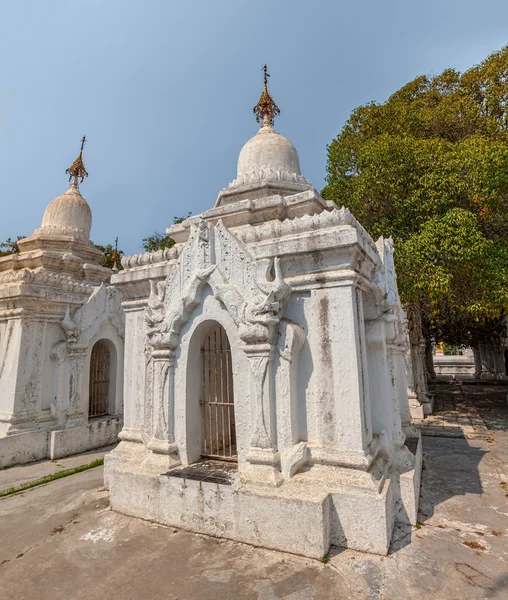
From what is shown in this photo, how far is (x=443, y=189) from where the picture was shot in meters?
10.7

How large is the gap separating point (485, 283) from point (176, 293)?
836 cm

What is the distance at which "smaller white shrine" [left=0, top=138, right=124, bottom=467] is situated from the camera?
357 inches

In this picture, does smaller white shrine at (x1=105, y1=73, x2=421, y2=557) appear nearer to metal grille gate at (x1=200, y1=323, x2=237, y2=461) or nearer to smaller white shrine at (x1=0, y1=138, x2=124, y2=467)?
metal grille gate at (x1=200, y1=323, x2=237, y2=461)

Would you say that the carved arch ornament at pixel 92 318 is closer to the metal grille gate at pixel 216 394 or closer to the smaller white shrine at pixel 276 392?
the smaller white shrine at pixel 276 392

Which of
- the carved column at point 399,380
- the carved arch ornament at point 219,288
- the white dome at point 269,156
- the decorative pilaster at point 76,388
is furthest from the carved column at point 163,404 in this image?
the decorative pilaster at point 76,388

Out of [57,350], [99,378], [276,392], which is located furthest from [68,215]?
[276,392]

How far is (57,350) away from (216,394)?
537cm

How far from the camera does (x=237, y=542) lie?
15.0ft

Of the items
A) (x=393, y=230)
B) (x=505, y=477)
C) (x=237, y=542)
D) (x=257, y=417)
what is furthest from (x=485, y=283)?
(x=237, y=542)

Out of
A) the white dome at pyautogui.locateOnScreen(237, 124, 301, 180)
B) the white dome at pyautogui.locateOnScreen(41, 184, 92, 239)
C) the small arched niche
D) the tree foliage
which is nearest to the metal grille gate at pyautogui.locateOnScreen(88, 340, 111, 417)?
the small arched niche

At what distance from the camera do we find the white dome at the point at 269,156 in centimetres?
777

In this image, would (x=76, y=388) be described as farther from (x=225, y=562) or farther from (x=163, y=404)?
(x=225, y=562)

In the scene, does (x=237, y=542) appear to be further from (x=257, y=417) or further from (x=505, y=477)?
(x=505, y=477)

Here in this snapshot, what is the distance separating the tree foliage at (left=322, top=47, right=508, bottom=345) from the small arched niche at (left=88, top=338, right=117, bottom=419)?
8654 millimetres
